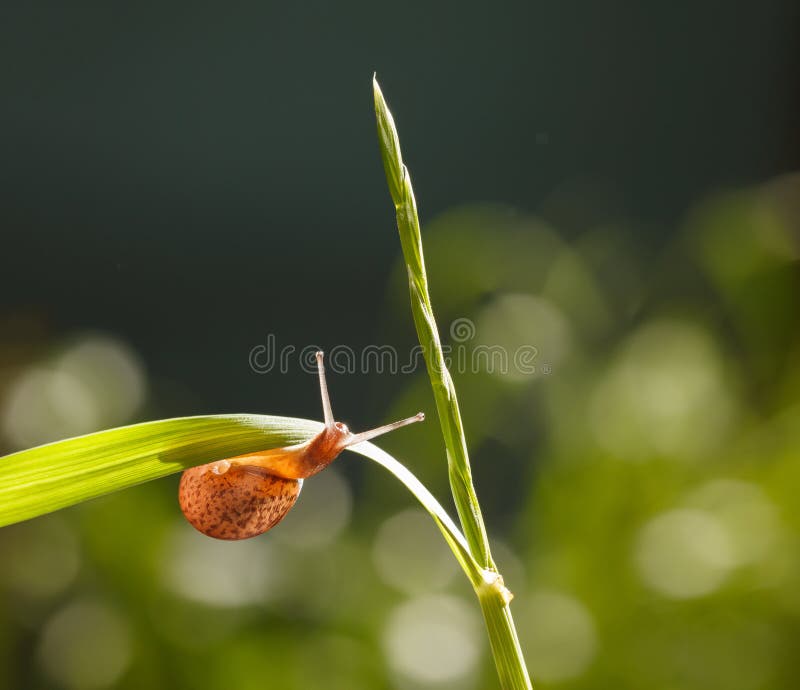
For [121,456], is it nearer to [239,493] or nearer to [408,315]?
[239,493]

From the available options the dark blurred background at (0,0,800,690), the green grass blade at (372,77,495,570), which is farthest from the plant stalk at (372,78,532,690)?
the dark blurred background at (0,0,800,690)

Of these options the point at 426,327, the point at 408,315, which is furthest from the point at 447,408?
the point at 408,315

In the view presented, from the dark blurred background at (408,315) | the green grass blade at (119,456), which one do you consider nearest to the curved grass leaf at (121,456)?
the green grass blade at (119,456)

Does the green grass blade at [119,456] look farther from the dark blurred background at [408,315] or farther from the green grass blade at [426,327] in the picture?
the dark blurred background at [408,315]

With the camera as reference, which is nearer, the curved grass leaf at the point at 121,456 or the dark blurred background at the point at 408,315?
the curved grass leaf at the point at 121,456

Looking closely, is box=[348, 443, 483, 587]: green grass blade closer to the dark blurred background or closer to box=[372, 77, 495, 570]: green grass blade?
box=[372, 77, 495, 570]: green grass blade
